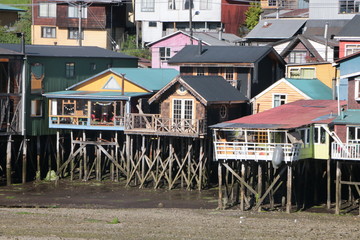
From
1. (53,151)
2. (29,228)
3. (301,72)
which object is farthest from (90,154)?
(29,228)

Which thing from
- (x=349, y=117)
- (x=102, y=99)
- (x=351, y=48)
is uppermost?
(x=351, y=48)

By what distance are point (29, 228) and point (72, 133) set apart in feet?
58.7

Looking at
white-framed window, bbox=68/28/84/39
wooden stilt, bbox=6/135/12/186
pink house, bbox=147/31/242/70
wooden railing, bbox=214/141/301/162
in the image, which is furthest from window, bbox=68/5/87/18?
wooden railing, bbox=214/141/301/162

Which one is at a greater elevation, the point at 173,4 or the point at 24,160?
the point at 173,4

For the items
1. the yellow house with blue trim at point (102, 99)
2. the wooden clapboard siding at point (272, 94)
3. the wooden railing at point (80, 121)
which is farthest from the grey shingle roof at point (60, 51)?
the wooden clapboard siding at point (272, 94)

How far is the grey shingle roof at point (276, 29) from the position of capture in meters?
74.8

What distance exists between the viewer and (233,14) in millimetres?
85188

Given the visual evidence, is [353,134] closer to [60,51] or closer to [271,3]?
[60,51]

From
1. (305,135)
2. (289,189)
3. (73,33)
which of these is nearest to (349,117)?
(305,135)

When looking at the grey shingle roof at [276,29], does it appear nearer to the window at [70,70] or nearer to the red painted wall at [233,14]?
the red painted wall at [233,14]

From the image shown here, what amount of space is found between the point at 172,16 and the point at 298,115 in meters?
35.9

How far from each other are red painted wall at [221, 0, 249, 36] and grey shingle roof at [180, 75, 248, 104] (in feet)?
82.6

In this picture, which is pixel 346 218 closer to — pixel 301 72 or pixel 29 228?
pixel 29 228

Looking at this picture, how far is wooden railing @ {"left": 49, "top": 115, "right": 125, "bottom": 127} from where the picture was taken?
57.8 m
